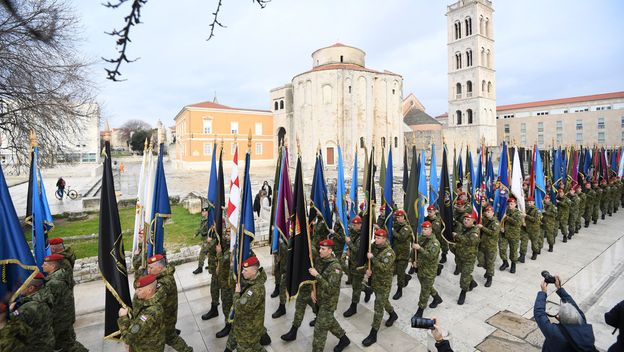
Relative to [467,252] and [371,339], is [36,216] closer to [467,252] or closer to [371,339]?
[371,339]

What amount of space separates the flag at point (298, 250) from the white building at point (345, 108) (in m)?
33.3

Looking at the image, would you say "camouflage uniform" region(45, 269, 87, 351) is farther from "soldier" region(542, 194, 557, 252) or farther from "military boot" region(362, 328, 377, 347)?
"soldier" region(542, 194, 557, 252)

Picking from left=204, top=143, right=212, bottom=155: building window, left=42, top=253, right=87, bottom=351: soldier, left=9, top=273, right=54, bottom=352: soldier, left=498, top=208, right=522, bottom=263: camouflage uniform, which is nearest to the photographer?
left=498, top=208, right=522, bottom=263: camouflage uniform

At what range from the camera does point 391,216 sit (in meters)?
7.20

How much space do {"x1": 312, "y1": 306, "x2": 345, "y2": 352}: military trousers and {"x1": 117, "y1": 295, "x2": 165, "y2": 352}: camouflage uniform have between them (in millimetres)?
2127

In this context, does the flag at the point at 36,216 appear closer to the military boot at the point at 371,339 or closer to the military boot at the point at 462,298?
the military boot at the point at 371,339

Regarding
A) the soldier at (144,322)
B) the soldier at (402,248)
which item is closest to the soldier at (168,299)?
the soldier at (144,322)

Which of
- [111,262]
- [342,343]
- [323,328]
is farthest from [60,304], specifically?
[342,343]

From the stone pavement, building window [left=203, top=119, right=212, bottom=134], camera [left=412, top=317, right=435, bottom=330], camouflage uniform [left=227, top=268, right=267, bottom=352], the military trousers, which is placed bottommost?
the stone pavement

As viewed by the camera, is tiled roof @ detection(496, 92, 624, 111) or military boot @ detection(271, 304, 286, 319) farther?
tiled roof @ detection(496, 92, 624, 111)

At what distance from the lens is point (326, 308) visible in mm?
4742

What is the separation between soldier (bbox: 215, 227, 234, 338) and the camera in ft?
17.6

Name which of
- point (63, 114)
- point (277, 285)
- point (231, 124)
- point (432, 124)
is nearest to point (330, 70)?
point (231, 124)

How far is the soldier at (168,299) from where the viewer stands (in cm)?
451
